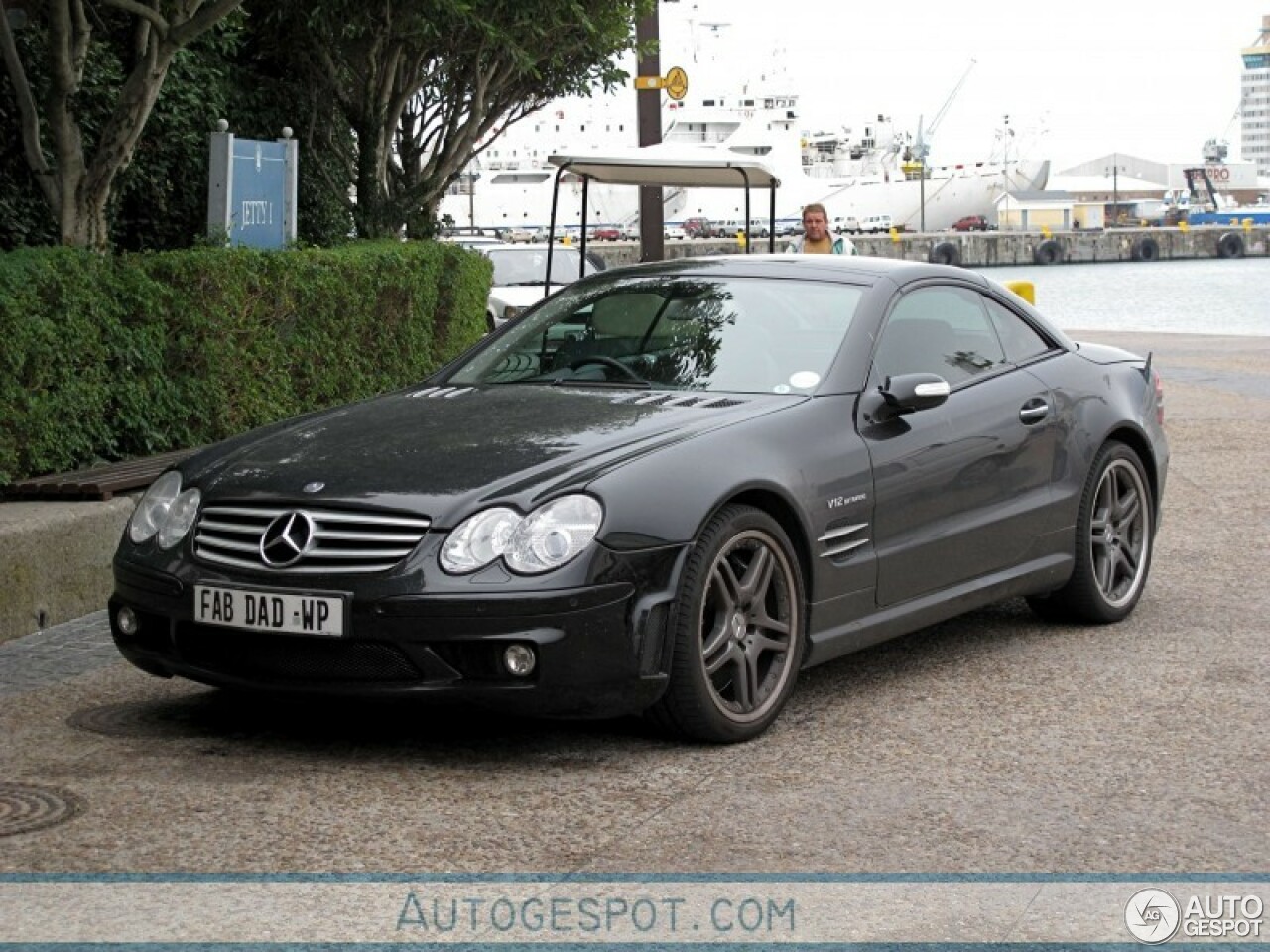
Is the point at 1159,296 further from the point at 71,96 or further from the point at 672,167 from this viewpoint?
the point at 71,96

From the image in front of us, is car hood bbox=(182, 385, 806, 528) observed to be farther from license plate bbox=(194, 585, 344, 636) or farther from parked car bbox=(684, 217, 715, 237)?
parked car bbox=(684, 217, 715, 237)

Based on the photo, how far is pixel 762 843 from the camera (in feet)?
16.1

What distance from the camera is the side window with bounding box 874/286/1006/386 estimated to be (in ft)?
23.0

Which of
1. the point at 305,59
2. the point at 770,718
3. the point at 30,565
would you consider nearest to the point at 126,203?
the point at 305,59

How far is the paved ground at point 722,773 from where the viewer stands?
4.85 m

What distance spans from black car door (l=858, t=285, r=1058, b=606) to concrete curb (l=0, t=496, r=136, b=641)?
11.0 feet

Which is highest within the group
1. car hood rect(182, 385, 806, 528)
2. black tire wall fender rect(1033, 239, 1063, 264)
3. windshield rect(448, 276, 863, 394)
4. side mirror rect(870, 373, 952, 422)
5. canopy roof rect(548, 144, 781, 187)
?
black tire wall fender rect(1033, 239, 1063, 264)

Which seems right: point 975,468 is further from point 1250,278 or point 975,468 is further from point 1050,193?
point 1050,193

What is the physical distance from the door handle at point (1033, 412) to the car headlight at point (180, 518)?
→ 2.96 m

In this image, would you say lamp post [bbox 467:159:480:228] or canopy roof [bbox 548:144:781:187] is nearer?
canopy roof [bbox 548:144:781:187]

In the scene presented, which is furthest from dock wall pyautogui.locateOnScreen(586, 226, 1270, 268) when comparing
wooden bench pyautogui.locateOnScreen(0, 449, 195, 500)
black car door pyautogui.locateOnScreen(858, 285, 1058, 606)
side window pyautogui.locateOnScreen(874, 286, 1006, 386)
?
black car door pyautogui.locateOnScreen(858, 285, 1058, 606)

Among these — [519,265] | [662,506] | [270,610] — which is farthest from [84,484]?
[519,265]

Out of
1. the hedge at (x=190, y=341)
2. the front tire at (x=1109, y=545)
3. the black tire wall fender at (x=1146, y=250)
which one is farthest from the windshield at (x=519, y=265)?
the black tire wall fender at (x=1146, y=250)

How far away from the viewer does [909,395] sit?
6.62 meters
